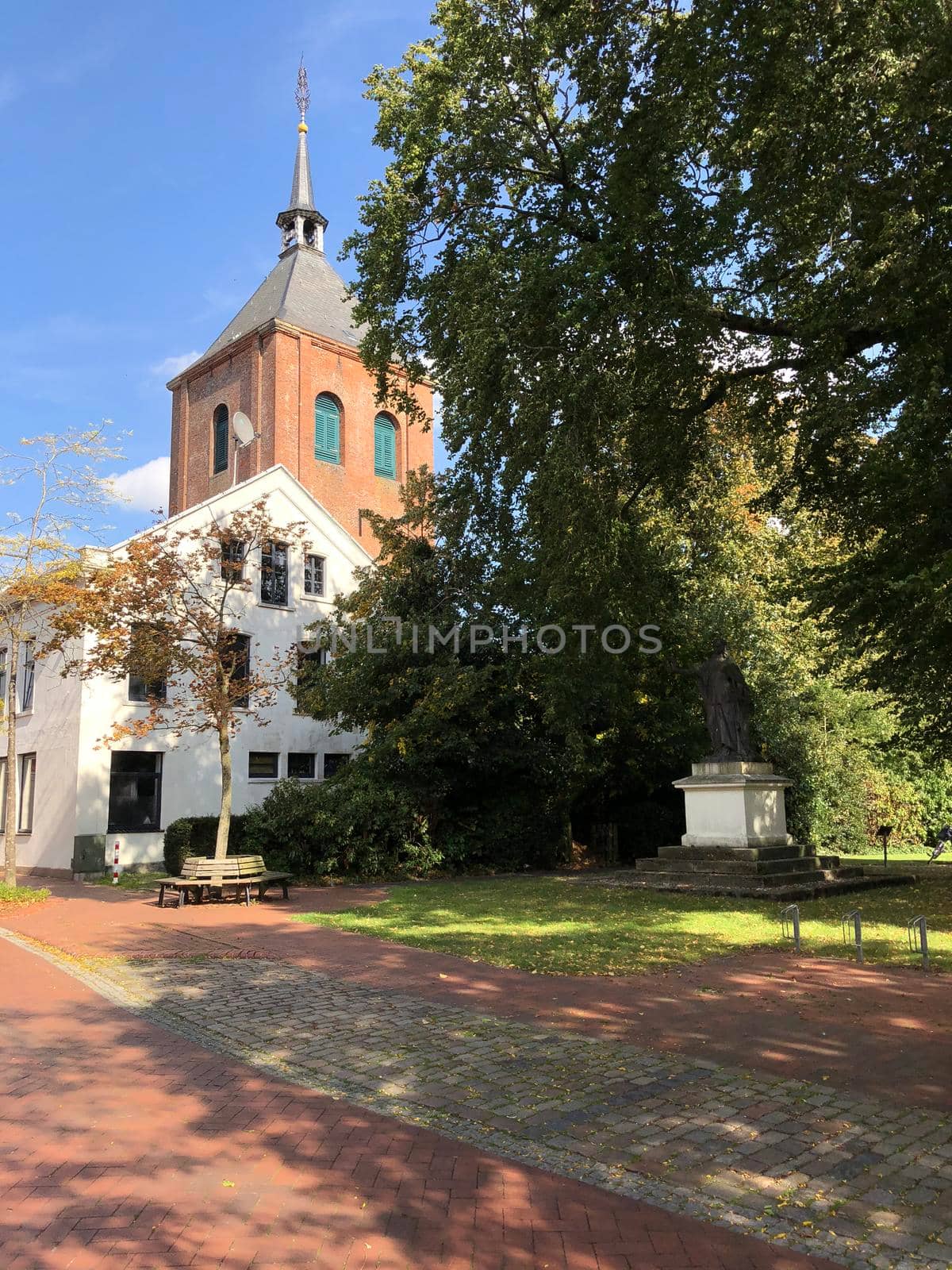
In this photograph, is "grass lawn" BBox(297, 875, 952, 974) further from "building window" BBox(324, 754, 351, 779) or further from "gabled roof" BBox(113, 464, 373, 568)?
"gabled roof" BBox(113, 464, 373, 568)

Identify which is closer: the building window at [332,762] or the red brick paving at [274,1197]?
the red brick paving at [274,1197]

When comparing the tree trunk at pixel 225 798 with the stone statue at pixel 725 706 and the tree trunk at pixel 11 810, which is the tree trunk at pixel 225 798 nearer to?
the tree trunk at pixel 11 810

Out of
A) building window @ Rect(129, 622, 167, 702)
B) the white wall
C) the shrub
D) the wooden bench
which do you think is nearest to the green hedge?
the shrub

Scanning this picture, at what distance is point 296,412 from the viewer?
39000mm

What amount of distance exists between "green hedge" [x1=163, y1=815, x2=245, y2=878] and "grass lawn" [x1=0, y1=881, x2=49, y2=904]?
3346 millimetres

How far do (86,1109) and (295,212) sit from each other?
161 ft

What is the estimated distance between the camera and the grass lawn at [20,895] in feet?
55.1

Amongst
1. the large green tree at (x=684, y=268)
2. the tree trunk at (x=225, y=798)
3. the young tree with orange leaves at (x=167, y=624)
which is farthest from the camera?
the tree trunk at (x=225, y=798)

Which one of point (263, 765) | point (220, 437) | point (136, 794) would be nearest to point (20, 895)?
point (136, 794)

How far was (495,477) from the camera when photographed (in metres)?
15.6

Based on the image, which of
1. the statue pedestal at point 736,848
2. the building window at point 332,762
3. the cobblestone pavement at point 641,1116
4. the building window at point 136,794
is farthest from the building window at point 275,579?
→ the cobblestone pavement at point 641,1116

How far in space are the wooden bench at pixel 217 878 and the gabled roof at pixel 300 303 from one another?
28.1m

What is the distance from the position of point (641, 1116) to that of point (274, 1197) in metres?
2.05

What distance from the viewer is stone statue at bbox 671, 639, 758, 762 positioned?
17781mm
